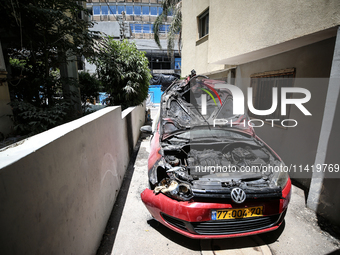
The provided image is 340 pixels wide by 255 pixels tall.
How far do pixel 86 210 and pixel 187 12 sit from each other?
403 inches

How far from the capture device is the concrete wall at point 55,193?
0.97 m

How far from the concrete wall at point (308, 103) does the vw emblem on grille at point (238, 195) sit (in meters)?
2.55

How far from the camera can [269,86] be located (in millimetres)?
4668

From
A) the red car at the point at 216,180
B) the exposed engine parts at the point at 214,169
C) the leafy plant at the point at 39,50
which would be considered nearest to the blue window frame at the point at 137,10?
the leafy plant at the point at 39,50

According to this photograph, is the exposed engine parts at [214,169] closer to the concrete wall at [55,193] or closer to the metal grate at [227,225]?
the metal grate at [227,225]

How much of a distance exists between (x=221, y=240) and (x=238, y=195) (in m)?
0.90

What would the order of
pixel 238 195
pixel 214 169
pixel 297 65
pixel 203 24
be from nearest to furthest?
pixel 238 195 → pixel 214 169 → pixel 297 65 → pixel 203 24

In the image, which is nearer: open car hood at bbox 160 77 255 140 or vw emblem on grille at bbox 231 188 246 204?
vw emblem on grille at bbox 231 188 246 204

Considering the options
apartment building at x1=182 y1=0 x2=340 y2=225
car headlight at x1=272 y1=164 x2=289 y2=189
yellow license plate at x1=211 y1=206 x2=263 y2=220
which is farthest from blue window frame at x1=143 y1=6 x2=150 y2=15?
yellow license plate at x1=211 y1=206 x2=263 y2=220

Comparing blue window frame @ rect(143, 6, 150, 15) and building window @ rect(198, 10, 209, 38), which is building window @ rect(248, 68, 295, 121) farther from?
blue window frame @ rect(143, 6, 150, 15)

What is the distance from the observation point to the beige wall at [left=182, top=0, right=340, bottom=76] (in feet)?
8.33

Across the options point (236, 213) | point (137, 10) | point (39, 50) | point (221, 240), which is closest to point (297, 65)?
point (236, 213)

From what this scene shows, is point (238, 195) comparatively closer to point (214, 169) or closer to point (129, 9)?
point (214, 169)

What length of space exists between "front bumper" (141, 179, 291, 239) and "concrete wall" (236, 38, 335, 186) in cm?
200
